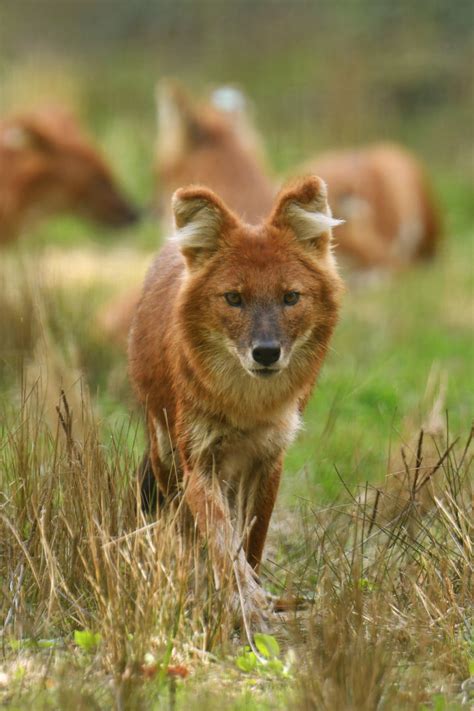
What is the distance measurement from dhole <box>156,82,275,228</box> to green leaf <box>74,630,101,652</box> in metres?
6.52

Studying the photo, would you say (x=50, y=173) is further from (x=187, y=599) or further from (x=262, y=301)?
(x=187, y=599)

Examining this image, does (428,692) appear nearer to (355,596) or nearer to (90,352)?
(355,596)

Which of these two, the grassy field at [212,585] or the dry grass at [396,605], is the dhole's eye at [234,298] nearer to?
the grassy field at [212,585]

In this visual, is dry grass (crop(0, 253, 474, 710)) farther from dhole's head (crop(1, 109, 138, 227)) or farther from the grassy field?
dhole's head (crop(1, 109, 138, 227))

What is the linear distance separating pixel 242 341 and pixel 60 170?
779 cm

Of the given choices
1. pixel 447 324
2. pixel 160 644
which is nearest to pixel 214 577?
pixel 160 644

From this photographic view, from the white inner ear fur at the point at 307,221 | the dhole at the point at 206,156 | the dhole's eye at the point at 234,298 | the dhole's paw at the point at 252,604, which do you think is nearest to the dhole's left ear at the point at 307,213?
the white inner ear fur at the point at 307,221

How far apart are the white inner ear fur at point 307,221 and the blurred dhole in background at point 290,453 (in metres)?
0.81

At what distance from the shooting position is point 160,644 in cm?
426

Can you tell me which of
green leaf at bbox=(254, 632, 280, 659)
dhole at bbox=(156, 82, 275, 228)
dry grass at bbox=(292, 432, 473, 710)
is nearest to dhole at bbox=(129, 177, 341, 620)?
dry grass at bbox=(292, 432, 473, 710)

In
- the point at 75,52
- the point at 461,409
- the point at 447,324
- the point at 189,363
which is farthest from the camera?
the point at 75,52

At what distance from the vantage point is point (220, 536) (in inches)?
198

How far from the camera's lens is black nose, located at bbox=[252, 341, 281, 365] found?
16.4 feet

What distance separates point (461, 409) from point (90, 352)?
7.24 ft
